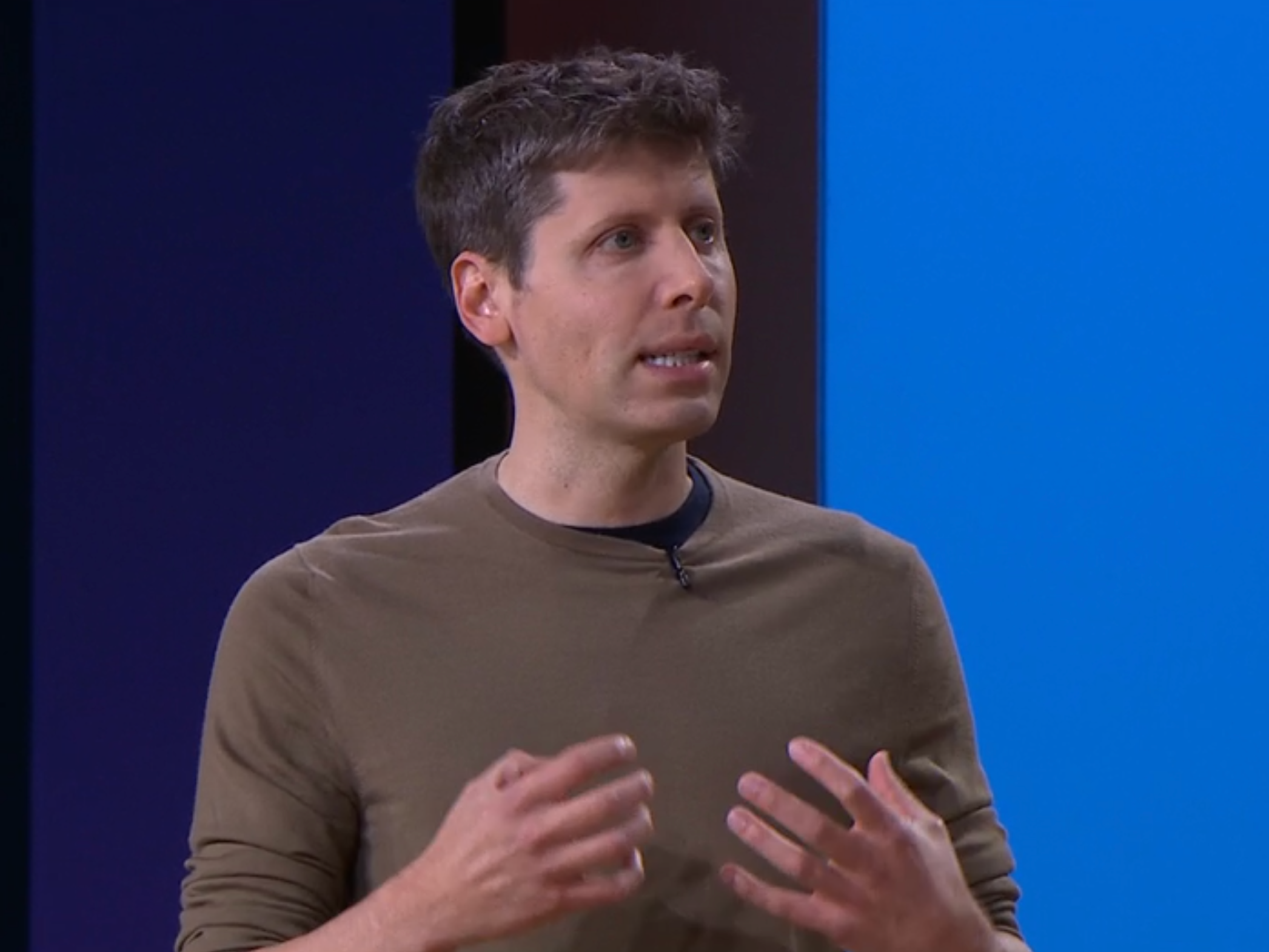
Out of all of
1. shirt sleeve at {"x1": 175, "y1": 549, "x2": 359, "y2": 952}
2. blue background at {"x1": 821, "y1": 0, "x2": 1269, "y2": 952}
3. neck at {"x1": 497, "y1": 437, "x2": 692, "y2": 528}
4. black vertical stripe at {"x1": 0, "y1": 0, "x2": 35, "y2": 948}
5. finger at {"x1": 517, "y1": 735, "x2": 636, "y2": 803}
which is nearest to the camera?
finger at {"x1": 517, "y1": 735, "x2": 636, "y2": 803}

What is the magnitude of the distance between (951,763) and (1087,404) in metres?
0.80

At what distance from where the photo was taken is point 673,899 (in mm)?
1598

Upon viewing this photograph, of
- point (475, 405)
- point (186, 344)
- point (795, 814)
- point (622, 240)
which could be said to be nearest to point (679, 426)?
point (622, 240)

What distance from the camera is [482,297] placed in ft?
5.87

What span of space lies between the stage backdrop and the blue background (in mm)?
626

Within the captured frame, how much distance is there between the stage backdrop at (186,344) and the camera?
2.70m

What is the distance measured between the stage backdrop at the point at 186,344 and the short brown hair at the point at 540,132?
2.96 feet

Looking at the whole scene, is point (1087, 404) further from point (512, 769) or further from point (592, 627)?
point (512, 769)

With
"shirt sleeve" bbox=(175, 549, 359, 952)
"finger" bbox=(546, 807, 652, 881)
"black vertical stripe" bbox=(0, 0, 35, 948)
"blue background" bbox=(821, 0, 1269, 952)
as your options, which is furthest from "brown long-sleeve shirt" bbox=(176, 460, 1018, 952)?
"black vertical stripe" bbox=(0, 0, 35, 948)

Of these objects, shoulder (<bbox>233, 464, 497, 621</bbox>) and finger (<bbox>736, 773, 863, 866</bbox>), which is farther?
shoulder (<bbox>233, 464, 497, 621</bbox>)

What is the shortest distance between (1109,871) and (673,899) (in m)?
0.96

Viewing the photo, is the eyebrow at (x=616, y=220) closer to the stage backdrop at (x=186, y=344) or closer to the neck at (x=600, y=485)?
the neck at (x=600, y=485)

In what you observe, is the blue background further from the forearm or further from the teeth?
the forearm

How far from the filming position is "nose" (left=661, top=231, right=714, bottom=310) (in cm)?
165
